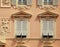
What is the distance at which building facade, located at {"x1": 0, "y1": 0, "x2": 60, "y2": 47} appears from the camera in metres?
30.1

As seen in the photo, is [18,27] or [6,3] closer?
[18,27]

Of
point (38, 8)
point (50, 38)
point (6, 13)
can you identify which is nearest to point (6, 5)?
point (6, 13)

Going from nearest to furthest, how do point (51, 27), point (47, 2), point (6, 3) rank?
point (51, 27)
point (6, 3)
point (47, 2)

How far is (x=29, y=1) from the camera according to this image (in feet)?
99.9

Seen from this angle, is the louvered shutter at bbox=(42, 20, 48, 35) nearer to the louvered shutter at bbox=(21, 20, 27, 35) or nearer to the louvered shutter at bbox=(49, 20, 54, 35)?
the louvered shutter at bbox=(49, 20, 54, 35)

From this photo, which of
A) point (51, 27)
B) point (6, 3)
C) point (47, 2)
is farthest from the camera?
point (47, 2)

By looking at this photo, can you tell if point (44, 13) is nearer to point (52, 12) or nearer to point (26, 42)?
point (52, 12)

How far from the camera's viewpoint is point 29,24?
30281mm

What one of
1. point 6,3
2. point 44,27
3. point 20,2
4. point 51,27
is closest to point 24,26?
point 44,27

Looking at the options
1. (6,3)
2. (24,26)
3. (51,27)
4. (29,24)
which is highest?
(6,3)

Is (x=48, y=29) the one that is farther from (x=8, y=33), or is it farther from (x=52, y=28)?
(x=8, y=33)

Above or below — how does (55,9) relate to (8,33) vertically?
above

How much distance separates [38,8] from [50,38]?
273cm

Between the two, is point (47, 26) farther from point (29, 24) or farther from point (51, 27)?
point (29, 24)
